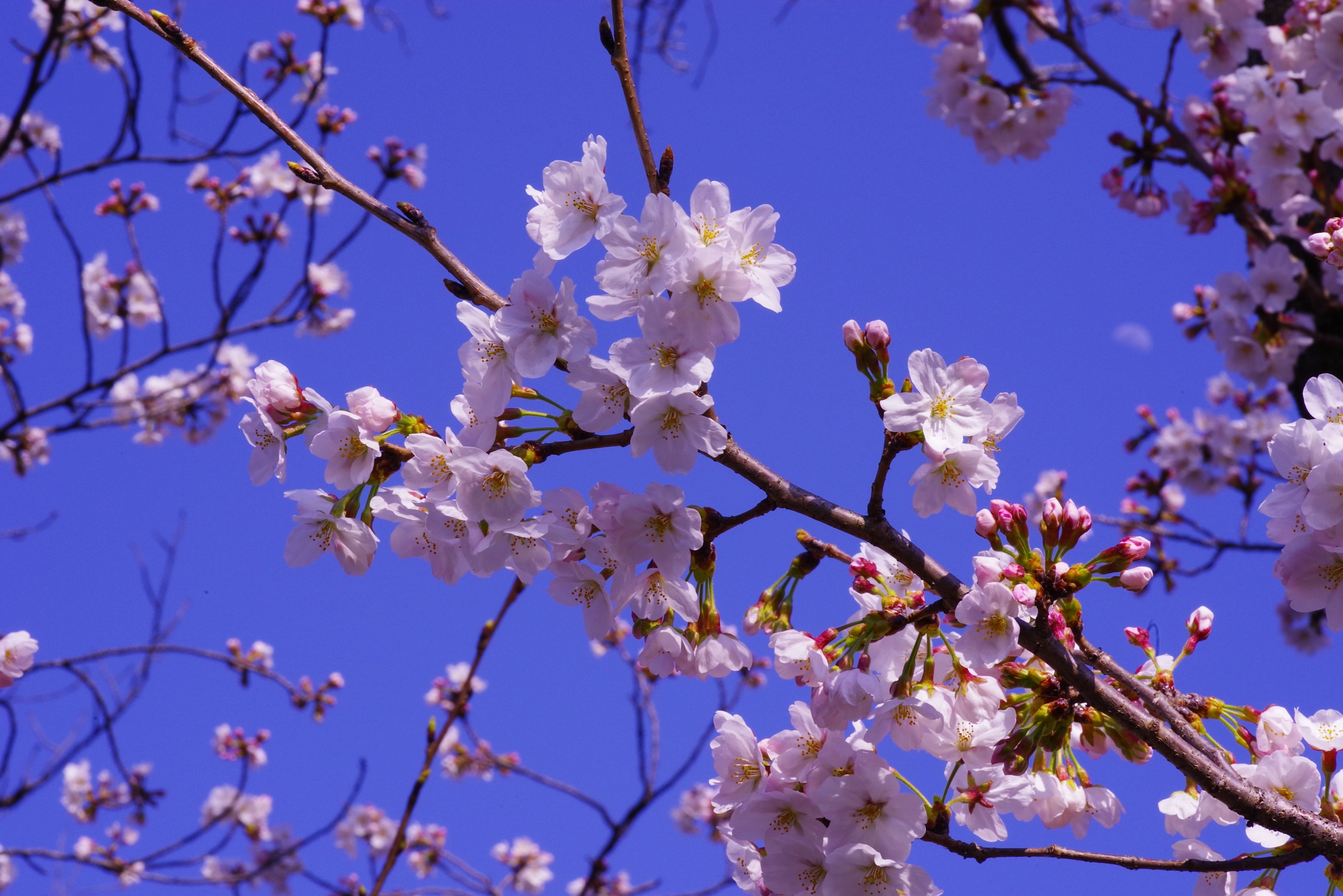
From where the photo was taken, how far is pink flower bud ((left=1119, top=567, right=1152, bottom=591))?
1.68m

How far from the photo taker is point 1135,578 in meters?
1.69

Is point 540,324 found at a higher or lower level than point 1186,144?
lower

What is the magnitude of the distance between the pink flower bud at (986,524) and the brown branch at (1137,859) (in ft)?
1.96

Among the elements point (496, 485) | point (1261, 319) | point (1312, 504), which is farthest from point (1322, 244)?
point (1261, 319)

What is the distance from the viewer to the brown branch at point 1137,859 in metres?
1.65

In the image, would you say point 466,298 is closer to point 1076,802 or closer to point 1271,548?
point 1076,802

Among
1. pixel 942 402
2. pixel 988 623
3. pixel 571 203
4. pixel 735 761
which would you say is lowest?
pixel 735 761

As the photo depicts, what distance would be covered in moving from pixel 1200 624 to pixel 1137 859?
58 centimetres

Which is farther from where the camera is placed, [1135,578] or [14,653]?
[14,653]

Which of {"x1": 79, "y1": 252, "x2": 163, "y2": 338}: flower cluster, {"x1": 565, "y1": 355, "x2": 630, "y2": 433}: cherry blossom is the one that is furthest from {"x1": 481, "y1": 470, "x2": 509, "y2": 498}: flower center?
{"x1": 79, "y1": 252, "x2": 163, "y2": 338}: flower cluster

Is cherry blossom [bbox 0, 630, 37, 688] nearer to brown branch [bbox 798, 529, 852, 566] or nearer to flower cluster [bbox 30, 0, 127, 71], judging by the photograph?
brown branch [bbox 798, 529, 852, 566]

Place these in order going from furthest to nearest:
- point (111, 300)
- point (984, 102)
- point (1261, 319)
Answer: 1. point (111, 300)
2. point (984, 102)
3. point (1261, 319)

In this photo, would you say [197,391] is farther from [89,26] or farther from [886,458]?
[886,458]

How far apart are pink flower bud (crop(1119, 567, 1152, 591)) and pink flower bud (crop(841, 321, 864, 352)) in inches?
25.8
